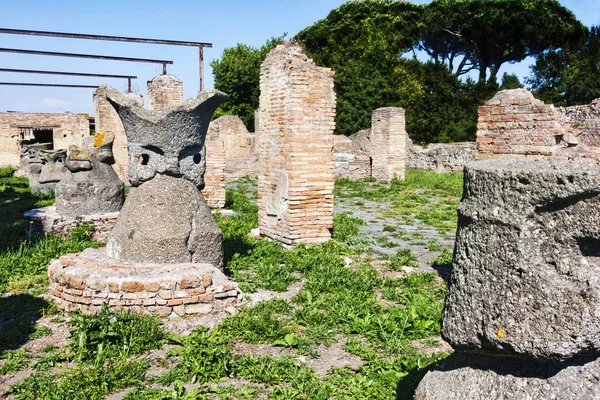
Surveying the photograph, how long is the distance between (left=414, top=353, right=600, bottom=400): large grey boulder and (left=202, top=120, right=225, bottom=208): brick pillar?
933cm

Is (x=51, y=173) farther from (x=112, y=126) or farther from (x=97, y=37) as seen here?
(x=112, y=126)

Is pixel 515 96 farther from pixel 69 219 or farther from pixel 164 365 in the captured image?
pixel 69 219

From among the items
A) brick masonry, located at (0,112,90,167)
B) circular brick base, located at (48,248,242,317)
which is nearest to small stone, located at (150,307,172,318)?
circular brick base, located at (48,248,242,317)

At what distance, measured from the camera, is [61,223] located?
7824 millimetres

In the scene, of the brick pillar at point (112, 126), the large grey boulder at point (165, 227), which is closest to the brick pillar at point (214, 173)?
the large grey boulder at point (165, 227)

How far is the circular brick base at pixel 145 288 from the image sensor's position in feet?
14.6

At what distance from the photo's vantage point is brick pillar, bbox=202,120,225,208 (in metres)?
11.1

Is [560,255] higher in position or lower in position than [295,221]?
higher

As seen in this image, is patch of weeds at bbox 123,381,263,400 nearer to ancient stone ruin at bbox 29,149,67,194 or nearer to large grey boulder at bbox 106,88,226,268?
large grey boulder at bbox 106,88,226,268

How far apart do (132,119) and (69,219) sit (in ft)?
11.5

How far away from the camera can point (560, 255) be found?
165 centimetres

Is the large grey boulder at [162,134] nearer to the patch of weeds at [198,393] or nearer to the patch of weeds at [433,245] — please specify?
the patch of weeds at [198,393]

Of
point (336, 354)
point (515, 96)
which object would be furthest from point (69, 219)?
point (515, 96)

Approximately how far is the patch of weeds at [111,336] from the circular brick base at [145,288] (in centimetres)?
21
